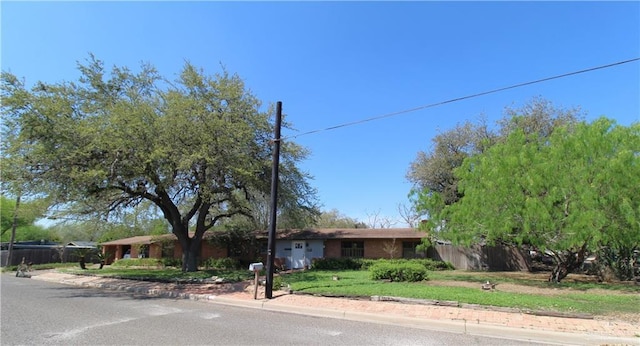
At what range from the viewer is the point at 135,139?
16375 mm

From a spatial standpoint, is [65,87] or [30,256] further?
[30,256]

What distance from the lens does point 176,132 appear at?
1711cm

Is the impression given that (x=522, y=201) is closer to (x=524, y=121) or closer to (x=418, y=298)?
(x=418, y=298)

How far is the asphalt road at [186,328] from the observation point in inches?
299

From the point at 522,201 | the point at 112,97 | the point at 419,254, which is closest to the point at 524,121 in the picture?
the point at 419,254

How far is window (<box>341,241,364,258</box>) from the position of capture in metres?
29.6

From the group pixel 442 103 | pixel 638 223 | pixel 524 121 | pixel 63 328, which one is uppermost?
pixel 524 121

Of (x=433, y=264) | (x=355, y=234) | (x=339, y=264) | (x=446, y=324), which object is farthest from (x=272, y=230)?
(x=355, y=234)

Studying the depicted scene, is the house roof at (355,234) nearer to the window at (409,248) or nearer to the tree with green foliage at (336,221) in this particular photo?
the window at (409,248)

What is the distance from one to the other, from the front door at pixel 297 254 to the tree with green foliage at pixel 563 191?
14.8 metres

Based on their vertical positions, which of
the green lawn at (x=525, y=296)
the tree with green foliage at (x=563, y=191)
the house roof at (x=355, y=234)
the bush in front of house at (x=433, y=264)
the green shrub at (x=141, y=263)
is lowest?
the green shrub at (x=141, y=263)

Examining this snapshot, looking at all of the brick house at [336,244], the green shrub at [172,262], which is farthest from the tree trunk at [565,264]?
the green shrub at [172,262]

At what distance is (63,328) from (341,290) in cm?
811

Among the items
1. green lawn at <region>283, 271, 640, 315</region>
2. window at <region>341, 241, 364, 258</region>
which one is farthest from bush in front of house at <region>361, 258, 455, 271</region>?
green lawn at <region>283, 271, 640, 315</region>
